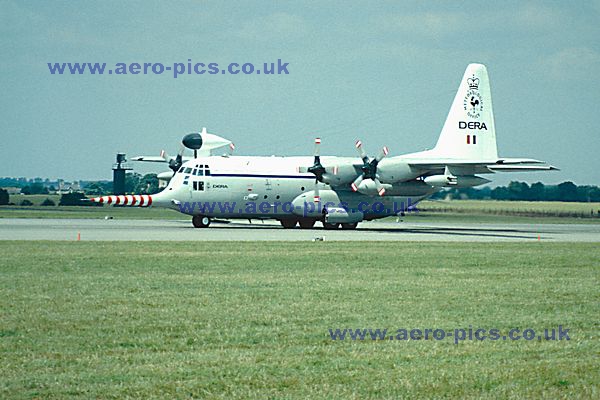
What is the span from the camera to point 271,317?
45.2 ft

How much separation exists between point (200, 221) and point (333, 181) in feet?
24.4

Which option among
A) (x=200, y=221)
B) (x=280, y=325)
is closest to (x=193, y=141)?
(x=200, y=221)

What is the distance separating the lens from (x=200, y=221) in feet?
151

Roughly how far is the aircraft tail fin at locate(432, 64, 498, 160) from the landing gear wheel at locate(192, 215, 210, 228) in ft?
43.8

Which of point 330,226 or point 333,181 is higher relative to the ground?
point 333,181

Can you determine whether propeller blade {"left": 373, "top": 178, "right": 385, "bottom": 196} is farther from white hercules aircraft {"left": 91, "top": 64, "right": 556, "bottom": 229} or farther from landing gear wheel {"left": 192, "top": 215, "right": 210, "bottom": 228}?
landing gear wheel {"left": 192, "top": 215, "right": 210, "bottom": 228}

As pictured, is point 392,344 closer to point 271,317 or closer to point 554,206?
point 271,317

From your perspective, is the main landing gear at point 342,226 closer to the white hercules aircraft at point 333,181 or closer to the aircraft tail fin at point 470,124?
the white hercules aircraft at point 333,181

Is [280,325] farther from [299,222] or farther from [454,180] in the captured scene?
[299,222]

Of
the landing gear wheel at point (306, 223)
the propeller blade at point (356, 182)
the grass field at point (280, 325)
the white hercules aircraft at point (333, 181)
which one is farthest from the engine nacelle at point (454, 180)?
the grass field at point (280, 325)

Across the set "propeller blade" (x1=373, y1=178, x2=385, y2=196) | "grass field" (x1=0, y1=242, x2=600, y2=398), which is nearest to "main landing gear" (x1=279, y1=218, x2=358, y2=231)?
"propeller blade" (x1=373, y1=178, x2=385, y2=196)

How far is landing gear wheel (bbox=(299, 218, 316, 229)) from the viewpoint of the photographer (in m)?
47.6

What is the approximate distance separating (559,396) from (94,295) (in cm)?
950

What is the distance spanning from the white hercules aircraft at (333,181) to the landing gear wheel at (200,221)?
0.18 feet
